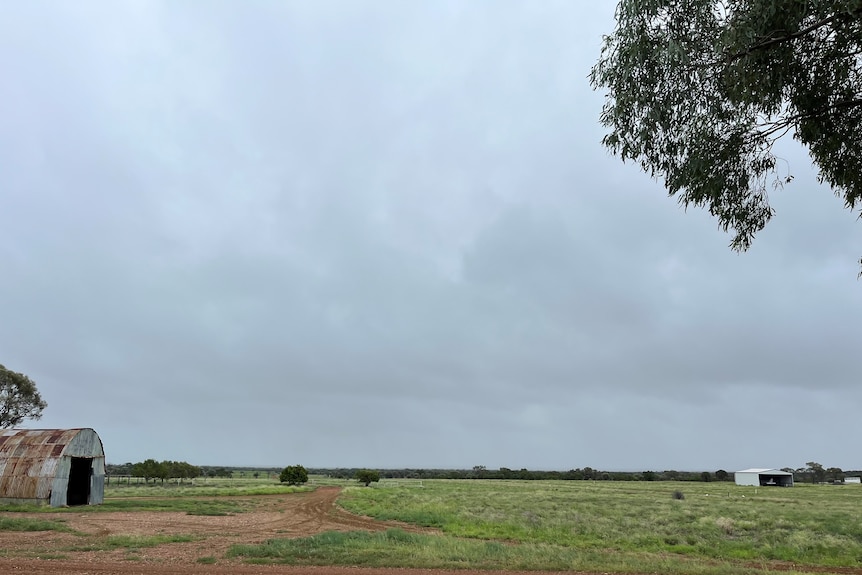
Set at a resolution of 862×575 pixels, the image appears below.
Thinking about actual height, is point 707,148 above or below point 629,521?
above

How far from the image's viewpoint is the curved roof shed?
1348 inches

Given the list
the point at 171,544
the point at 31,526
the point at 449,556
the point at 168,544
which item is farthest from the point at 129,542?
the point at 449,556

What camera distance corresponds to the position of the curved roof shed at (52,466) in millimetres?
34250

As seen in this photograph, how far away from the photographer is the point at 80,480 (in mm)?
38562

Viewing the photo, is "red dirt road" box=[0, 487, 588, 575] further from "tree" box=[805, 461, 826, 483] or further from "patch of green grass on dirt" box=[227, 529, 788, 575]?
"tree" box=[805, 461, 826, 483]

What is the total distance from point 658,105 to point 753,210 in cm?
315

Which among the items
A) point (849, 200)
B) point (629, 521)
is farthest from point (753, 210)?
point (629, 521)

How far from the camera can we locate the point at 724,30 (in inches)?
334

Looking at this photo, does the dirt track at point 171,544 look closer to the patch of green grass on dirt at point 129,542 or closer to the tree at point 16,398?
the patch of green grass on dirt at point 129,542

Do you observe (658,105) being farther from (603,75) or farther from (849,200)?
A: (849,200)

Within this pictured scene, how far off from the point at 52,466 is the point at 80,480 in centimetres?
441

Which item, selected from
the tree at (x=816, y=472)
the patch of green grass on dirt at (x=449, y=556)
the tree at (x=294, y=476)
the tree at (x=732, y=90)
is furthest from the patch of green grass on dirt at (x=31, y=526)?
the tree at (x=816, y=472)

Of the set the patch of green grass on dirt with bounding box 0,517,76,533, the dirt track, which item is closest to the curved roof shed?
the dirt track

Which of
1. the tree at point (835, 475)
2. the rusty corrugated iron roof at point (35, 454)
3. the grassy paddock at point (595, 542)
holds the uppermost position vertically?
the rusty corrugated iron roof at point (35, 454)
